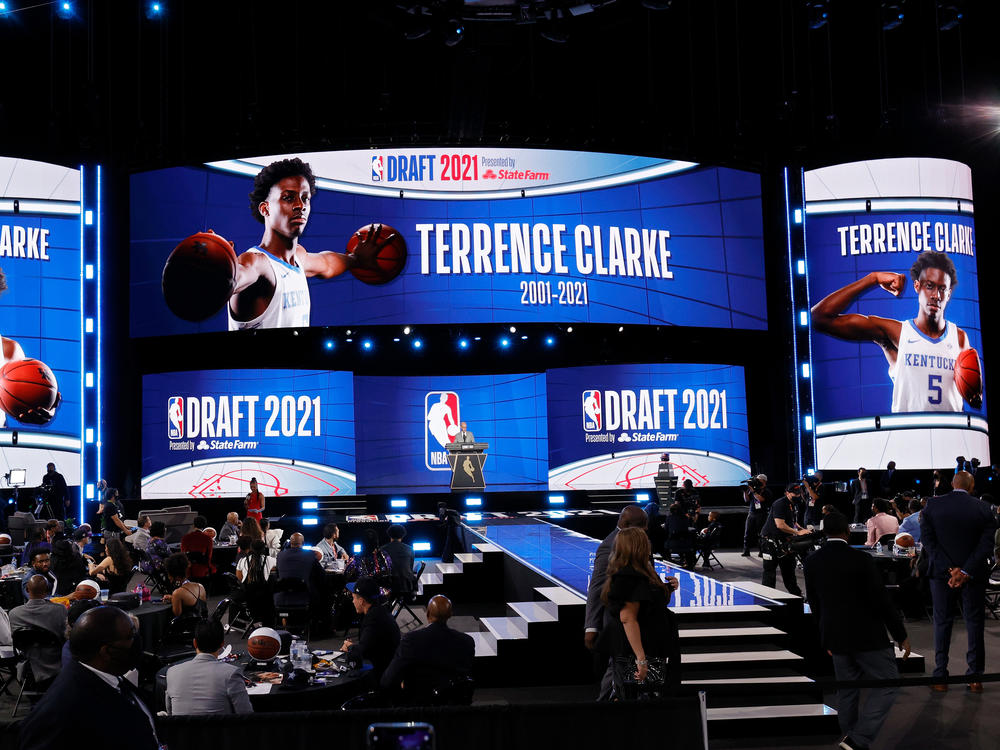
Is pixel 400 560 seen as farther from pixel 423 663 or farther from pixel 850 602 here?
pixel 850 602

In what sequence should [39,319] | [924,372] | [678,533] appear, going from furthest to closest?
[924,372], [39,319], [678,533]

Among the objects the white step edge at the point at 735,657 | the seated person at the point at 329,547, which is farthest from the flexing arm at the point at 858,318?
the white step edge at the point at 735,657

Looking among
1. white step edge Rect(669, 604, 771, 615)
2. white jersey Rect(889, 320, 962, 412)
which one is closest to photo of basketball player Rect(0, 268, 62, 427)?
white step edge Rect(669, 604, 771, 615)

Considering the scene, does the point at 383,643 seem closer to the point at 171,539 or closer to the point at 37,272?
the point at 171,539

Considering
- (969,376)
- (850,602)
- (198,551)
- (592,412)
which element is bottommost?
(198,551)

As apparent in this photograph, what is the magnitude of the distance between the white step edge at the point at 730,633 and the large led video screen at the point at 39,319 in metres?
17.9

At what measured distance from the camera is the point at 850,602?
6.34m

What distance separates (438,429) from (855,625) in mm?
18173

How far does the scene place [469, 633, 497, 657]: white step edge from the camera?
357 inches

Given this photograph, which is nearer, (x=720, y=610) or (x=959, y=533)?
(x=959, y=533)

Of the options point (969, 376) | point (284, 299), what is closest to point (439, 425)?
point (284, 299)

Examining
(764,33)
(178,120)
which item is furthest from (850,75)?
(178,120)

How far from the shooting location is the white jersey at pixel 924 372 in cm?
2408

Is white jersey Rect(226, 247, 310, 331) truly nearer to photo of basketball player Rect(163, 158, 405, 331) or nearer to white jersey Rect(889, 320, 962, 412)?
photo of basketball player Rect(163, 158, 405, 331)
